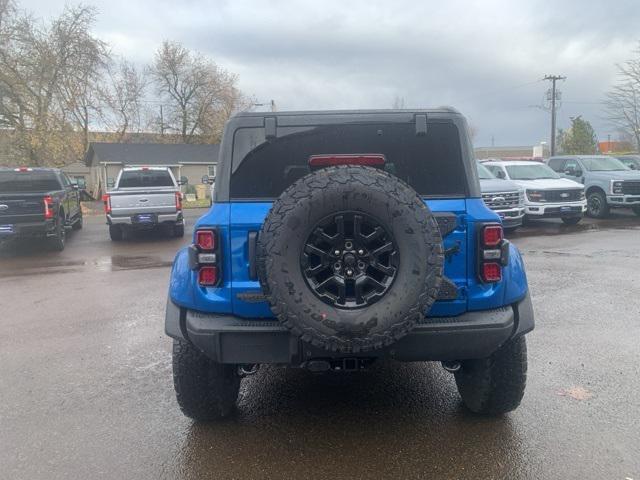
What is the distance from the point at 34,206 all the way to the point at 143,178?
3.76m

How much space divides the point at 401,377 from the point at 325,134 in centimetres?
215

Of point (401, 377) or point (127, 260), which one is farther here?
point (127, 260)

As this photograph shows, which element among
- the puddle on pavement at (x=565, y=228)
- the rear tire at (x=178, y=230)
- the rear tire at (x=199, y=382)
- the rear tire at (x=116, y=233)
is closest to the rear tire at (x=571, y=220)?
the puddle on pavement at (x=565, y=228)

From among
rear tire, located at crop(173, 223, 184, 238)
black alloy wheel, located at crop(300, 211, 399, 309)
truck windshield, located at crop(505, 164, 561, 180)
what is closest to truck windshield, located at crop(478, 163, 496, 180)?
truck windshield, located at crop(505, 164, 561, 180)

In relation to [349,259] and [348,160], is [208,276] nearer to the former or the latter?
[349,259]

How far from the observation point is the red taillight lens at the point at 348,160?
131 inches

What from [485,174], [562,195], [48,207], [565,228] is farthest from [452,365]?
[565,228]

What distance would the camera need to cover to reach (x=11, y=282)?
9.38 metres

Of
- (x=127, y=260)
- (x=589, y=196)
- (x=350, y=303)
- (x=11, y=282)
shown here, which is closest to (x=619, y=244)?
(x=589, y=196)

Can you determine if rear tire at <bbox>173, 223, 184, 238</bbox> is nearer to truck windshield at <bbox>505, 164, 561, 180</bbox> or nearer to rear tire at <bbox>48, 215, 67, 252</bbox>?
rear tire at <bbox>48, 215, 67, 252</bbox>

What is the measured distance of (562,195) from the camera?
15.0 m

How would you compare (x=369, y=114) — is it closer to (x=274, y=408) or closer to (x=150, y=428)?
(x=274, y=408)

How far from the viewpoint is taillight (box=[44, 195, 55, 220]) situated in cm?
1198

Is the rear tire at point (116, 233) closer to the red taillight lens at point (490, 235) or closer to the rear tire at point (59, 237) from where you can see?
the rear tire at point (59, 237)
